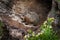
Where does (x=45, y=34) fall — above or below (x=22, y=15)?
above

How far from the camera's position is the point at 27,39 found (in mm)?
5918

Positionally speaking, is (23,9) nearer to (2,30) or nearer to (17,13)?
(17,13)

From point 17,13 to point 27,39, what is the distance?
8.59ft

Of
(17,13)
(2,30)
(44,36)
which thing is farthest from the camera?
(17,13)

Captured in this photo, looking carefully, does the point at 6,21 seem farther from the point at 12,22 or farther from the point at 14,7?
the point at 14,7

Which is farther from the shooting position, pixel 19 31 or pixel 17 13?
pixel 17 13

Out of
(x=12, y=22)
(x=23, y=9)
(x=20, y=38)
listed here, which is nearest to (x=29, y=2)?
(x=23, y=9)

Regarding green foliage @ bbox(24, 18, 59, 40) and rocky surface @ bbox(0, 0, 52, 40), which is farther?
rocky surface @ bbox(0, 0, 52, 40)

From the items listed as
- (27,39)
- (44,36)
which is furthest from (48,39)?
(27,39)

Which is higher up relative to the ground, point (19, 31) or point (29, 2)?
point (29, 2)

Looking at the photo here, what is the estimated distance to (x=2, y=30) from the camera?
24.5 ft

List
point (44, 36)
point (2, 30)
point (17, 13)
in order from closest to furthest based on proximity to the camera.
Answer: point (44, 36), point (2, 30), point (17, 13)

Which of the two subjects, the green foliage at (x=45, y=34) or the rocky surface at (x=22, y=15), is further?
the rocky surface at (x=22, y=15)

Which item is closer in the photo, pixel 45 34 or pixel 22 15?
pixel 45 34
